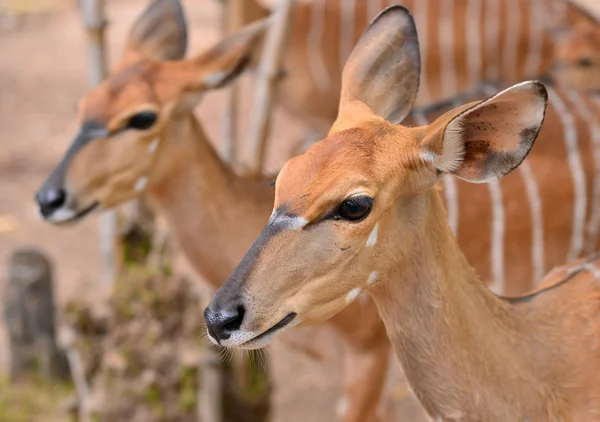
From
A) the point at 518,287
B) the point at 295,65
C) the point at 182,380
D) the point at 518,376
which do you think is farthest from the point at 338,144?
the point at 295,65

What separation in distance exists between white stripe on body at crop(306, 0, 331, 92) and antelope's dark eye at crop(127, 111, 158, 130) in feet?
7.12

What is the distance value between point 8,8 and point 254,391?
686cm

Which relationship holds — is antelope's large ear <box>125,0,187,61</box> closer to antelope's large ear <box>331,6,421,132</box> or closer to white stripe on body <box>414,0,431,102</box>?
antelope's large ear <box>331,6,421,132</box>

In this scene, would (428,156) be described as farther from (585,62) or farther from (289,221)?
(585,62)

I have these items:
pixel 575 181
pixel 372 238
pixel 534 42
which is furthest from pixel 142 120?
pixel 534 42

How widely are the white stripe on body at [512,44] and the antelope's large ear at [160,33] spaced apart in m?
2.33

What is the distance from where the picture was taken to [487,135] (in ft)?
4.49

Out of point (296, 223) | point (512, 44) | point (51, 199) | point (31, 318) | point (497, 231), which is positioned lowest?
point (31, 318)

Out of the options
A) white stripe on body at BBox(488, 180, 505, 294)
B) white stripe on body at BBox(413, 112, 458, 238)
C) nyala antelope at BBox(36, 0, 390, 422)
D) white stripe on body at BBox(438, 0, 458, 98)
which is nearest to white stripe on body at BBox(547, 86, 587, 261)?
white stripe on body at BBox(488, 180, 505, 294)

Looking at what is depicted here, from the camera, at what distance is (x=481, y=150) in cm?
139

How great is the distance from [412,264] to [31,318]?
235 centimetres

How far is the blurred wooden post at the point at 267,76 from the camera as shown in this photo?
2625mm

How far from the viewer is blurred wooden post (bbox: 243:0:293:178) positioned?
262cm

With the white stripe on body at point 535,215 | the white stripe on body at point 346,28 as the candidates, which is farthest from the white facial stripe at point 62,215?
the white stripe on body at point 346,28
